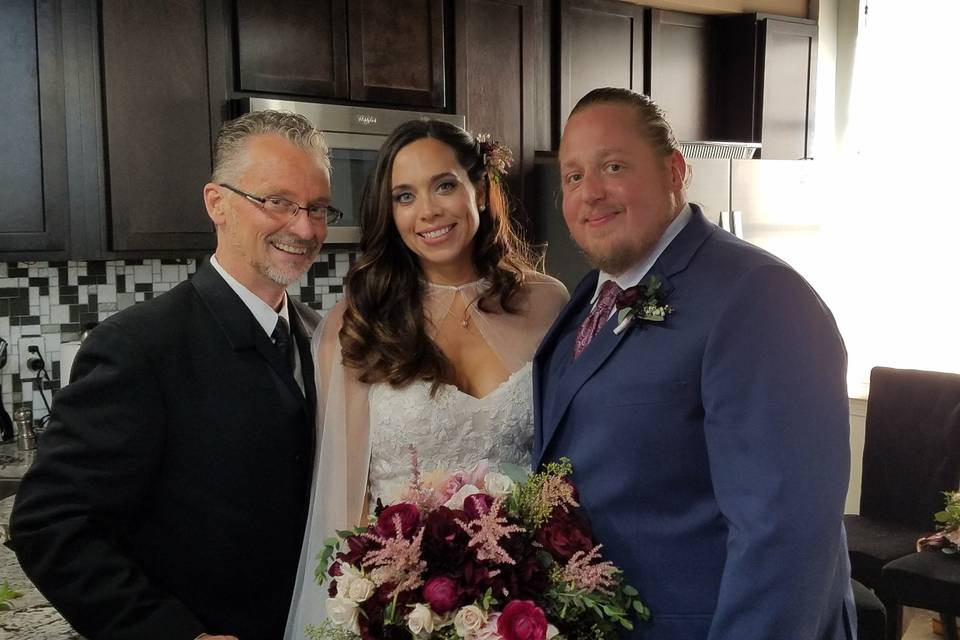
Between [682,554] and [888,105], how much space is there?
4389mm

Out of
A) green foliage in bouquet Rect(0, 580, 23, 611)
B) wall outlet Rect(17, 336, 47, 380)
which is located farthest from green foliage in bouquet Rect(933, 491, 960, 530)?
wall outlet Rect(17, 336, 47, 380)

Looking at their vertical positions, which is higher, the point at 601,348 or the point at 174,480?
the point at 601,348

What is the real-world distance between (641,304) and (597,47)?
10.2ft

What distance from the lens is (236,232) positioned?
1737mm

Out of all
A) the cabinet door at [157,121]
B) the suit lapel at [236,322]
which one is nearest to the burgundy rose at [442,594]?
the suit lapel at [236,322]

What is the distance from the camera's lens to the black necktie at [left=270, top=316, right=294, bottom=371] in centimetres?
177

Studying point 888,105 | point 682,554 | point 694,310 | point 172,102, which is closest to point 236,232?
point 694,310

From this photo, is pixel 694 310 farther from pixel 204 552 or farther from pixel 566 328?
pixel 204 552

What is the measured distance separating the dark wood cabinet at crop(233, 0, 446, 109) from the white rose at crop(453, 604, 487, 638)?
258cm

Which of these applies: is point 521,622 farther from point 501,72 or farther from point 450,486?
point 501,72

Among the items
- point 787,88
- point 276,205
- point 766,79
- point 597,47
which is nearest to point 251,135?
point 276,205

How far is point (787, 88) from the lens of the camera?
15.6 feet

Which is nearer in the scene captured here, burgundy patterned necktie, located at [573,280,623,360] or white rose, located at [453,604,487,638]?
white rose, located at [453,604,487,638]

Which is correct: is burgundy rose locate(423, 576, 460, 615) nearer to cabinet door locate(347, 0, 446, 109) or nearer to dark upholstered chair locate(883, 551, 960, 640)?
dark upholstered chair locate(883, 551, 960, 640)
